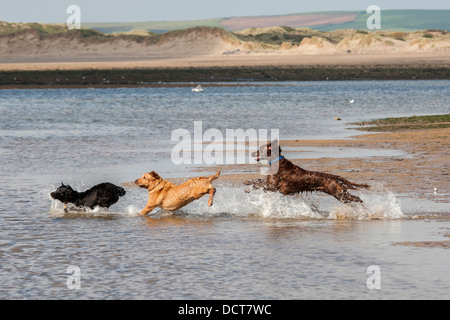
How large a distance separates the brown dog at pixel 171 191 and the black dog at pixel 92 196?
1.86 ft

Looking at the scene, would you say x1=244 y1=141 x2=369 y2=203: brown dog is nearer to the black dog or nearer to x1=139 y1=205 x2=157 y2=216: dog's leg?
x1=139 y1=205 x2=157 y2=216: dog's leg

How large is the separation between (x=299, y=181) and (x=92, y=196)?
11.7 ft

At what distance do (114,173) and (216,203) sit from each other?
530cm

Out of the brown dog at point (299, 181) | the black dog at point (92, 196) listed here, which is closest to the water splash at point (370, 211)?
the brown dog at point (299, 181)

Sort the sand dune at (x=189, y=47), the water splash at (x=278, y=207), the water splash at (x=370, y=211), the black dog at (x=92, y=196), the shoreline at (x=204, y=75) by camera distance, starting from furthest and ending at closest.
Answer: the sand dune at (x=189, y=47)
the shoreline at (x=204, y=75)
the black dog at (x=92, y=196)
the water splash at (x=278, y=207)
the water splash at (x=370, y=211)

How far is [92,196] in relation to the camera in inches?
585

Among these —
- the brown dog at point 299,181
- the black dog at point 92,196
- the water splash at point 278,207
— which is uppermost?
the brown dog at point 299,181

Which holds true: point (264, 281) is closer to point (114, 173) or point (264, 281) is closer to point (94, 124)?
point (114, 173)

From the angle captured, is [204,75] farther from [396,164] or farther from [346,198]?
[346,198]

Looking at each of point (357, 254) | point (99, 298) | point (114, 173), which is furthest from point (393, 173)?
point (99, 298)

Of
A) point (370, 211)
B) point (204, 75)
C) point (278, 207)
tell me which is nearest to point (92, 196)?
point (278, 207)

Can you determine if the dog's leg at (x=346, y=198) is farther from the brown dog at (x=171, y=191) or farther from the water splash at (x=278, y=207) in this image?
the brown dog at (x=171, y=191)

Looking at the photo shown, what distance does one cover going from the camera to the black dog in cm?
1476

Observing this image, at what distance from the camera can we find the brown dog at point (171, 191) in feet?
47.1
